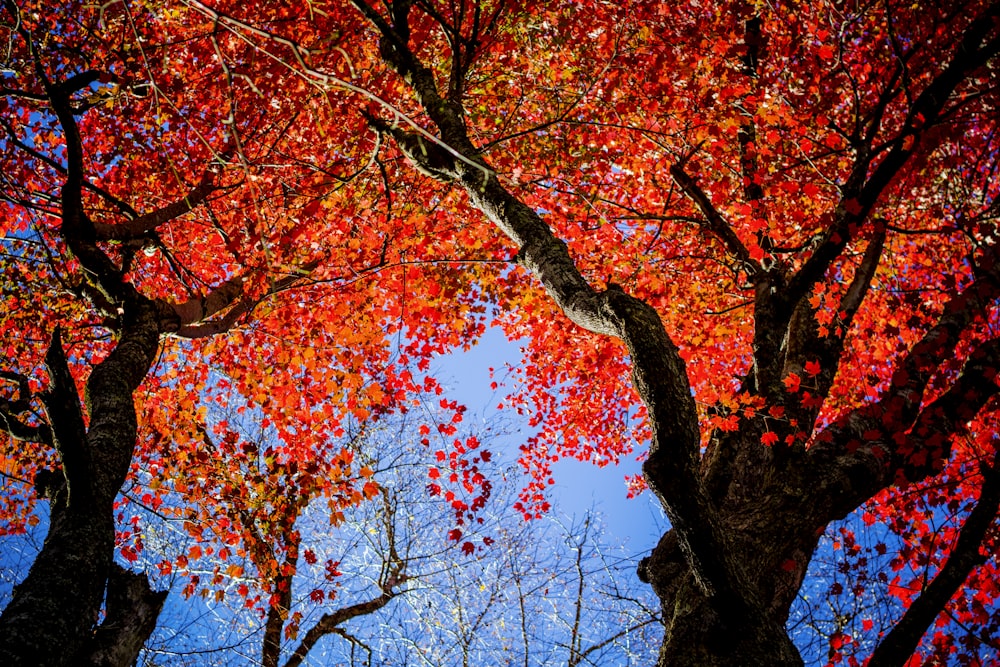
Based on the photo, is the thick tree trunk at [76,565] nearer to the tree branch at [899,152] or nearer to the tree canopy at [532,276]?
the tree canopy at [532,276]

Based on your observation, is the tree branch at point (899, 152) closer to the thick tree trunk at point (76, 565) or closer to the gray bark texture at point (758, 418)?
the gray bark texture at point (758, 418)

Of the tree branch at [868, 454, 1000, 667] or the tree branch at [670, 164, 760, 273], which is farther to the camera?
the tree branch at [670, 164, 760, 273]

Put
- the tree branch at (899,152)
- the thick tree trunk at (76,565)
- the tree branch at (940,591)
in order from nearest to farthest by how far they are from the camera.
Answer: the thick tree trunk at (76,565) → the tree branch at (940,591) → the tree branch at (899,152)

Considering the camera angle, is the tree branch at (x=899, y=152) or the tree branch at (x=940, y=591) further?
the tree branch at (x=899, y=152)

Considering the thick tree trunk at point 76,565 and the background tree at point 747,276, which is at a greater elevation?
the background tree at point 747,276

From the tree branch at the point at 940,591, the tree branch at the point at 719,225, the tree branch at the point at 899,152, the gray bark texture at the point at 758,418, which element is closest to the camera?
the tree branch at the point at 940,591

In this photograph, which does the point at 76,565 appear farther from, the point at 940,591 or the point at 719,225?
the point at 719,225

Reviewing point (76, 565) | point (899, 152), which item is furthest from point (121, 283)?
point (899, 152)

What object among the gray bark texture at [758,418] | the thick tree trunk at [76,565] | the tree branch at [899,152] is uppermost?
the tree branch at [899,152]

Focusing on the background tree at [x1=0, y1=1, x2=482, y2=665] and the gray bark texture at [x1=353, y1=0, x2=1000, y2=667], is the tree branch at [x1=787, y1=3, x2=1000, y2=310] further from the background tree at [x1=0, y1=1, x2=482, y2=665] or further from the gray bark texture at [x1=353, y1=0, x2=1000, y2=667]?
the background tree at [x1=0, y1=1, x2=482, y2=665]

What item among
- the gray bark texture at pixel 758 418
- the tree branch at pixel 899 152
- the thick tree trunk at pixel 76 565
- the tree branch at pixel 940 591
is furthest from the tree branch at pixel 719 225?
the thick tree trunk at pixel 76 565

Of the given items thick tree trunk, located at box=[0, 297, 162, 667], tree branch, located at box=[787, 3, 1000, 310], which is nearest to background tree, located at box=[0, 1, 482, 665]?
thick tree trunk, located at box=[0, 297, 162, 667]

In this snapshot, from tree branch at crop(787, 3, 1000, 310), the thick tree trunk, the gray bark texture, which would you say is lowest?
the thick tree trunk

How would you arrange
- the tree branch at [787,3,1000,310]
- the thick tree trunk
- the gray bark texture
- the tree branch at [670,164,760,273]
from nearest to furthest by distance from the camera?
the thick tree trunk → the gray bark texture → the tree branch at [787,3,1000,310] → the tree branch at [670,164,760,273]
